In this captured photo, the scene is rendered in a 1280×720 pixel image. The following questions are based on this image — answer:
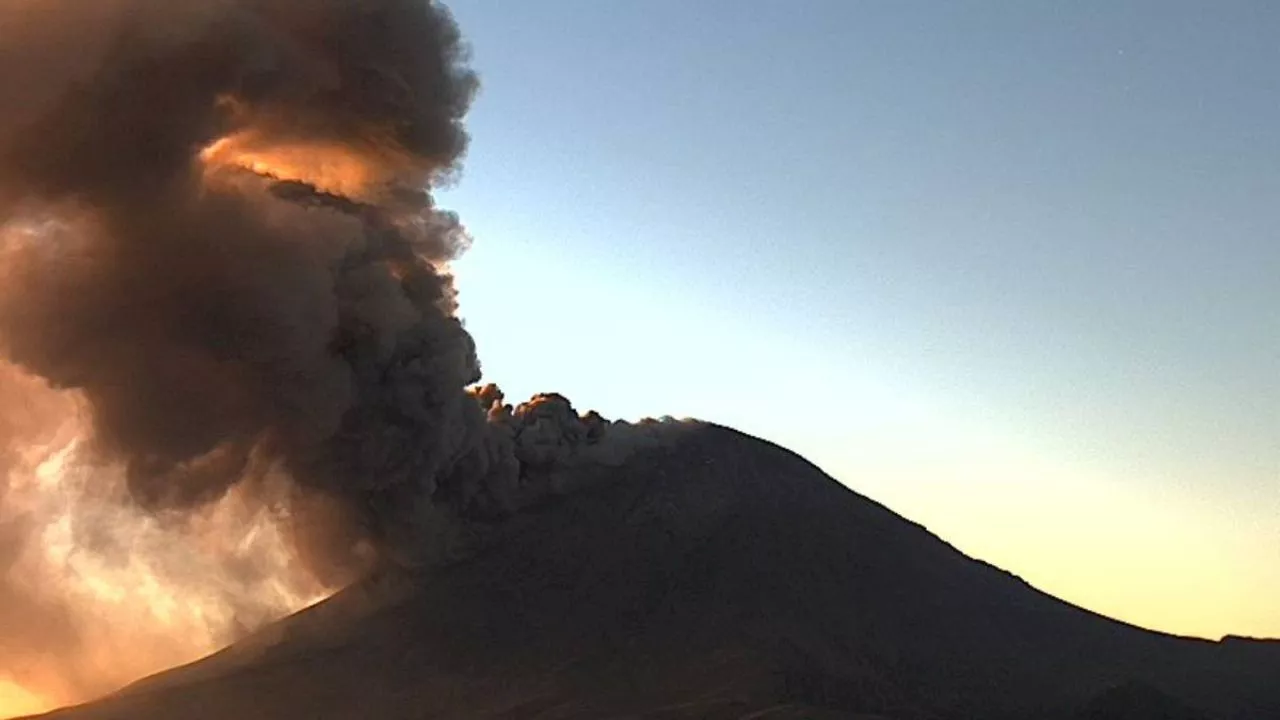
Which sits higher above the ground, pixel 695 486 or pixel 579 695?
pixel 695 486

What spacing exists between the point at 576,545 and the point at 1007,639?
2106cm

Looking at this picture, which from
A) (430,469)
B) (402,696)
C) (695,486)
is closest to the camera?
(402,696)

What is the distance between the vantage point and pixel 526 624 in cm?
6775

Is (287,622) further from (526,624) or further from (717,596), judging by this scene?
(717,596)

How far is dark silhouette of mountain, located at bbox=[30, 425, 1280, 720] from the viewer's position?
196 feet

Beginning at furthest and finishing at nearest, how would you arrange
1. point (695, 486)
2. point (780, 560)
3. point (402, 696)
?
point (695, 486)
point (780, 560)
point (402, 696)

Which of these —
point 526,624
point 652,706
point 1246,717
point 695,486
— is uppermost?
point 695,486

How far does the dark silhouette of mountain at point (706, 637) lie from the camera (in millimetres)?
59625

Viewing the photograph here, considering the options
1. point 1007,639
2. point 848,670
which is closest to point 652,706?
point 848,670

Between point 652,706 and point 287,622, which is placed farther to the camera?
point 287,622

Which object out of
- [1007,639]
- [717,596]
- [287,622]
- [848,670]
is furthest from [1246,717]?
[287,622]

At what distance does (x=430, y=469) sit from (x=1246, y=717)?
37.1 meters

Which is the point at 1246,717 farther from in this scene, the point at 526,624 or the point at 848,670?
the point at 526,624

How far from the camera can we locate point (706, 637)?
65312mm
